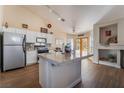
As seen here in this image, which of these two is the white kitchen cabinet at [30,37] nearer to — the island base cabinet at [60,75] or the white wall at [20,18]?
the white wall at [20,18]

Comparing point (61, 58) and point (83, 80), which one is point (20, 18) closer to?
point (61, 58)

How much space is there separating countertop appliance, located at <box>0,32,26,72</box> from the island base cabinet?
8.04 feet

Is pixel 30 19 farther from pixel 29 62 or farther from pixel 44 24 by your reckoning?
pixel 29 62

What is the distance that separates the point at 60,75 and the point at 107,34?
4.79 m

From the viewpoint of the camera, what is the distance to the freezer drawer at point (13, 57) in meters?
3.91

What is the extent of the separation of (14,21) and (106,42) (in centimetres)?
531

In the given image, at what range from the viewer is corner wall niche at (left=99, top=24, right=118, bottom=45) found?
212 inches

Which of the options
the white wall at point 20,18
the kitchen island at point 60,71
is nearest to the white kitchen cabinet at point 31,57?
the white wall at point 20,18

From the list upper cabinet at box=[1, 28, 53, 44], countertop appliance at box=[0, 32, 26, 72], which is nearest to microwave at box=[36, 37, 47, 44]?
upper cabinet at box=[1, 28, 53, 44]

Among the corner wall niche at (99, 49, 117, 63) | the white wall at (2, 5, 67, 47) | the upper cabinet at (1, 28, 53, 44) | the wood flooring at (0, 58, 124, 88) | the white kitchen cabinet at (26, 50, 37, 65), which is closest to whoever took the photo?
the wood flooring at (0, 58, 124, 88)

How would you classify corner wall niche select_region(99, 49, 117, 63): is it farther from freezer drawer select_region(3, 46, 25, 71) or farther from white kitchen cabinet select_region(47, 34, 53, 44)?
freezer drawer select_region(3, 46, 25, 71)

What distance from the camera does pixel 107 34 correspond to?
5750mm

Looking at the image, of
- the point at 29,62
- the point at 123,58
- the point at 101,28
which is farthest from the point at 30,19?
the point at 123,58

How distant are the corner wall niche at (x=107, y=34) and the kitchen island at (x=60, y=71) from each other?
360 centimetres
